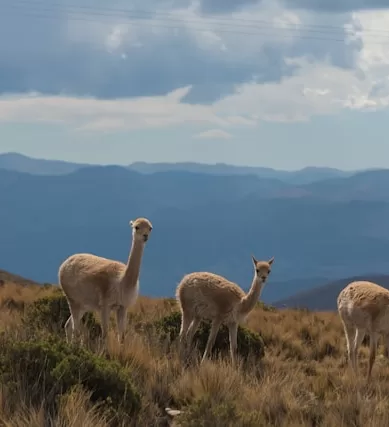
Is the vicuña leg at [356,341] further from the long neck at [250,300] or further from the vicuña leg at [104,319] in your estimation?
the vicuña leg at [104,319]

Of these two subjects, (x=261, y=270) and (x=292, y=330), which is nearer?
(x=261, y=270)

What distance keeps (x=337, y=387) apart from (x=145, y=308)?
6984mm

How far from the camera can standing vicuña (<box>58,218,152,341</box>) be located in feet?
34.2

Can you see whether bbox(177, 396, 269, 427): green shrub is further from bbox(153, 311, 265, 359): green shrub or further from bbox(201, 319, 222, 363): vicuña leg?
bbox(153, 311, 265, 359): green shrub

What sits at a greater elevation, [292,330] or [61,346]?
[61,346]

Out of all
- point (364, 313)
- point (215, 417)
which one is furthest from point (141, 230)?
point (215, 417)

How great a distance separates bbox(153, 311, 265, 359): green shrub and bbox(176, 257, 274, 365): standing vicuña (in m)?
0.37

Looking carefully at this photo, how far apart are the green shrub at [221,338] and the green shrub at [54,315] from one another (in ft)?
3.43

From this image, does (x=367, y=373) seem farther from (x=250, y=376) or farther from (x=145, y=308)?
(x=145, y=308)

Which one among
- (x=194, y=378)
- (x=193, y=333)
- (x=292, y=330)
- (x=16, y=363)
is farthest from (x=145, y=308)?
(x=16, y=363)

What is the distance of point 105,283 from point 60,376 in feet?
13.3

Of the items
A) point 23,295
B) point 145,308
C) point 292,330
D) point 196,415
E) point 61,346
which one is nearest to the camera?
point 196,415

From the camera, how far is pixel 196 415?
6.29 meters

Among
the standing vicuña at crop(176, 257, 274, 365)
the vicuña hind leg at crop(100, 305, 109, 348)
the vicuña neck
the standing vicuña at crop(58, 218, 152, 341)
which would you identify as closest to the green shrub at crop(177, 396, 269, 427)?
the vicuña hind leg at crop(100, 305, 109, 348)
